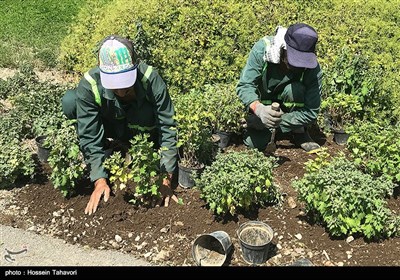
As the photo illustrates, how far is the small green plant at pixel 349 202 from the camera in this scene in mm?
4074

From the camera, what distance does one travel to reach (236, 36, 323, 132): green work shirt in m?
5.31

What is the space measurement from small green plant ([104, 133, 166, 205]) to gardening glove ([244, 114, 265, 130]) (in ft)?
4.58

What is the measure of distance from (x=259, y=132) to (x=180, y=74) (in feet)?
4.75

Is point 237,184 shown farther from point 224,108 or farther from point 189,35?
point 189,35

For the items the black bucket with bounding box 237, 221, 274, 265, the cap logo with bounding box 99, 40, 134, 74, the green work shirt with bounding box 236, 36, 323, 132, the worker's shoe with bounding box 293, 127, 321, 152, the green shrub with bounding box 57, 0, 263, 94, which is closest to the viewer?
the black bucket with bounding box 237, 221, 274, 265

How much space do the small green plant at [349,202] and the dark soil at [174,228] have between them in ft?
0.53

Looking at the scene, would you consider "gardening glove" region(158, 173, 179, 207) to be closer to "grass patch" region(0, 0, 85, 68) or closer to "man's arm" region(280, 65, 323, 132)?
"man's arm" region(280, 65, 323, 132)

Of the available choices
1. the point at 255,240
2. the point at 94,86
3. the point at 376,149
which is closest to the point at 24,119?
the point at 94,86

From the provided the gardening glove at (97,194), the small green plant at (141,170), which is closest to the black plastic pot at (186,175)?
the small green plant at (141,170)

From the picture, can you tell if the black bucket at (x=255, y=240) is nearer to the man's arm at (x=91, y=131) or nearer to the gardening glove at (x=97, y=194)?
the gardening glove at (x=97, y=194)

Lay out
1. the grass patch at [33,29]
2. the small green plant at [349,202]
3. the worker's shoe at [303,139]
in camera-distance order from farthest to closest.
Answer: the grass patch at [33,29] < the worker's shoe at [303,139] < the small green plant at [349,202]

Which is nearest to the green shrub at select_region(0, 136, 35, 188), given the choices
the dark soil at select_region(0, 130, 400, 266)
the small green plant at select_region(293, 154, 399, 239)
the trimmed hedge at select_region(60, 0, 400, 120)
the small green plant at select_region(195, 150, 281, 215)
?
the dark soil at select_region(0, 130, 400, 266)

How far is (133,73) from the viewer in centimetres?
426
